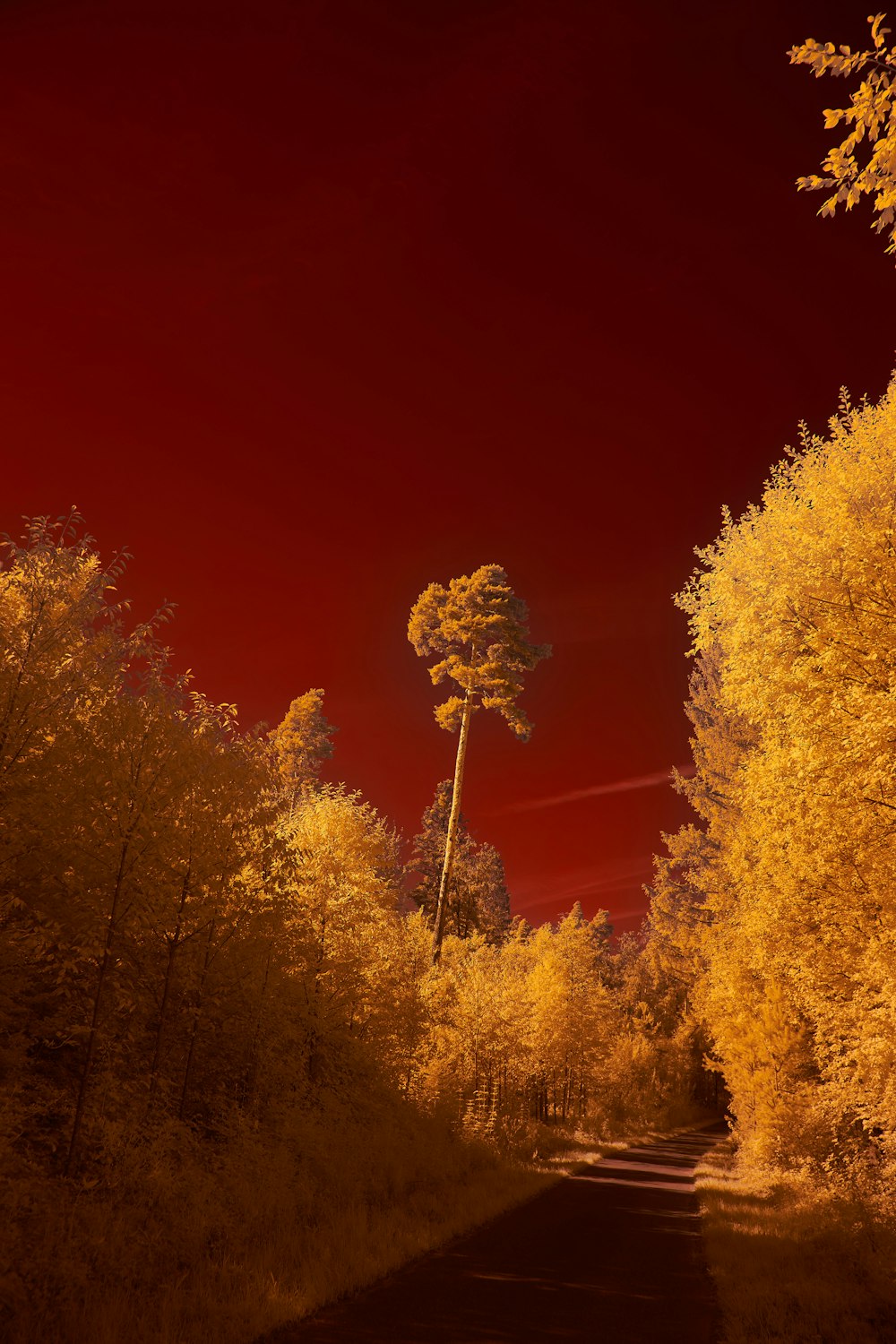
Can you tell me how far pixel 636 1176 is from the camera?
1019 inches

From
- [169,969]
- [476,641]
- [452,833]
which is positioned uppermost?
[476,641]

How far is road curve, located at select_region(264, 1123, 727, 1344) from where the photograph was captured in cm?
830

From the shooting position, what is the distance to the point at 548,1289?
33.9 feet

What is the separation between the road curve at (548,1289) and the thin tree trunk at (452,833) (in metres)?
10.5

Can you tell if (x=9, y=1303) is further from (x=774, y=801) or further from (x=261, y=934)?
(x=774, y=801)

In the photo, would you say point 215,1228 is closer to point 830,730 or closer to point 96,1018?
point 96,1018

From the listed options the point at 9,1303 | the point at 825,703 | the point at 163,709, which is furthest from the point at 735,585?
the point at 9,1303

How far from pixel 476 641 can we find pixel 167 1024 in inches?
848

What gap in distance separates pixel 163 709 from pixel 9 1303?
276 inches

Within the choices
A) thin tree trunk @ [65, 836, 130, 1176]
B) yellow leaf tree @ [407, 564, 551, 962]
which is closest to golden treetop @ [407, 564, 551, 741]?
yellow leaf tree @ [407, 564, 551, 962]

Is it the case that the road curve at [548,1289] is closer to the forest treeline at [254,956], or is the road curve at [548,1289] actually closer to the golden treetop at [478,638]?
the forest treeline at [254,956]

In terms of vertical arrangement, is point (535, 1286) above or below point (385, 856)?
below

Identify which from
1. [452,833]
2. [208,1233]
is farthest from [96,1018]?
[452,833]

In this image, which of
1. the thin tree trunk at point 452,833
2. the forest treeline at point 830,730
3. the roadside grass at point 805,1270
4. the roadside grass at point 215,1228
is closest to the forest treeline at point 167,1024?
the roadside grass at point 215,1228
